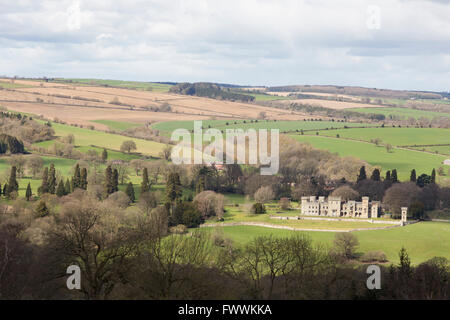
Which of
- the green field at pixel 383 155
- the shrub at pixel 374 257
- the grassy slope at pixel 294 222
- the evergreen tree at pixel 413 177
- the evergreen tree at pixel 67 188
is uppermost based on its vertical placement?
the green field at pixel 383 155

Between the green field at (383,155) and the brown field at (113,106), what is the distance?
37974mm

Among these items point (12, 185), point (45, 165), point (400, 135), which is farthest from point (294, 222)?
point (400, 135)

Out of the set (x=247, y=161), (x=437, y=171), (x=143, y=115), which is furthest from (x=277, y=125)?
(x=437, y=171)

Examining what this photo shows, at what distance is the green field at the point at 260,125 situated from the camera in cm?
13488

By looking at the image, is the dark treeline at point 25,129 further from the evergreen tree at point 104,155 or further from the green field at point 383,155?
the green field at point 383,155

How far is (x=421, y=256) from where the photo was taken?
2112 inches

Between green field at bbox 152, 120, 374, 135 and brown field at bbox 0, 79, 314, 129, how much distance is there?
6640mm

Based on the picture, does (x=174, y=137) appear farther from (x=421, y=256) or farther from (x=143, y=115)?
(x=421, y=256)

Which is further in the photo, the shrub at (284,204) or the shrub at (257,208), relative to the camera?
the shrub at (284,204)

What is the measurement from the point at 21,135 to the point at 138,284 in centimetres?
8147

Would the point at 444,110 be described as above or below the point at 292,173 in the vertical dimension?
above

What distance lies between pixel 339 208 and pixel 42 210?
34944mm

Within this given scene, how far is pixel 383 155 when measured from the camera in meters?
108

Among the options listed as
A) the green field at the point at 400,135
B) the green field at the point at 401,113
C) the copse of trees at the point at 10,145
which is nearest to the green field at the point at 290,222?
the copse of trees at the point at 10,145
